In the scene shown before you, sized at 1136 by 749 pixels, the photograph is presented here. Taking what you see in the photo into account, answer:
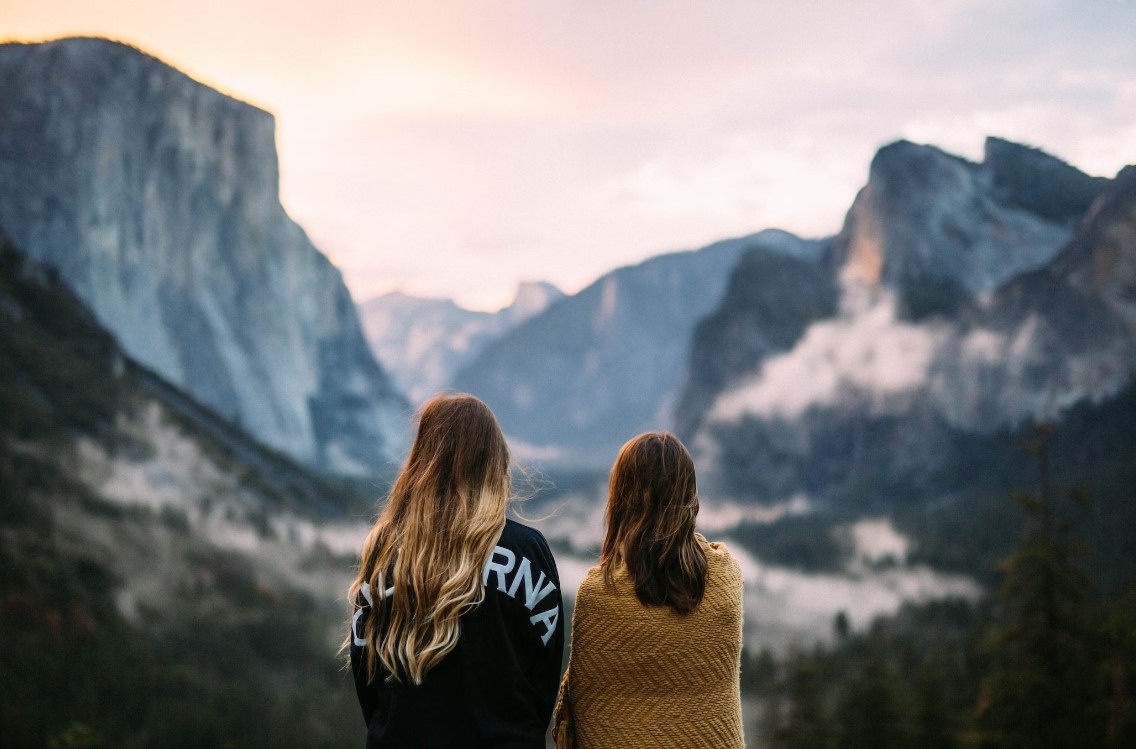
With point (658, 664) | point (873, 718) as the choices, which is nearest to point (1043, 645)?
point (873, 718)

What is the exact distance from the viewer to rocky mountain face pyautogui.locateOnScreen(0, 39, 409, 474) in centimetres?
11731

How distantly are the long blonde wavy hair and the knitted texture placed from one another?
98 centimetres

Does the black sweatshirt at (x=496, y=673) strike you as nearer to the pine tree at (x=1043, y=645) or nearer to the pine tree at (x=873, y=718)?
the pine tree at (x=1043, y=645)

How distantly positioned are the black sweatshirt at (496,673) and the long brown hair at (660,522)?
0.57 meters

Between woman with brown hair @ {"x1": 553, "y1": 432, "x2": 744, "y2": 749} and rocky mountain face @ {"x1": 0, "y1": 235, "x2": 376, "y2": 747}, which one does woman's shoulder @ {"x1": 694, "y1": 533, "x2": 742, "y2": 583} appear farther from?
rocky mountain face @ {"x1": 0, "y1": 235, "x2": 376, "y2": 747}

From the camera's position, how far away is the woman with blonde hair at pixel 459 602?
5.14m

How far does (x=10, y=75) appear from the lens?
401 feet

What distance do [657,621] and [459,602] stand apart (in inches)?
50.1

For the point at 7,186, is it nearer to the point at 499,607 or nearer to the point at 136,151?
the point at 136,151

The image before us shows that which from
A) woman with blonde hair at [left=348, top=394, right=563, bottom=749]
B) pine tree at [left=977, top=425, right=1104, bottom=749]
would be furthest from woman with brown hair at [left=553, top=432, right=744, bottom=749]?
pine tree at [left=977, top=425, right=1104, bottom=749]

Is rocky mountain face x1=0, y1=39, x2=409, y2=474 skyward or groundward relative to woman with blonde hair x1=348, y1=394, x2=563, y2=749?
skyward

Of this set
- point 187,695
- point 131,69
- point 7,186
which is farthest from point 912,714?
point 131,69

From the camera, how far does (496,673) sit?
5.27m

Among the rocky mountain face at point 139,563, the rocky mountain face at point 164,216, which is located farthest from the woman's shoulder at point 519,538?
the rocky mountain face at point 164,216
